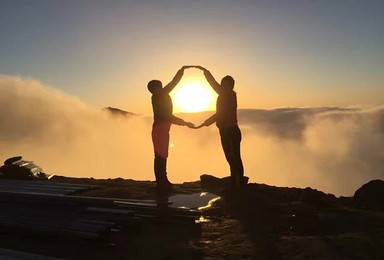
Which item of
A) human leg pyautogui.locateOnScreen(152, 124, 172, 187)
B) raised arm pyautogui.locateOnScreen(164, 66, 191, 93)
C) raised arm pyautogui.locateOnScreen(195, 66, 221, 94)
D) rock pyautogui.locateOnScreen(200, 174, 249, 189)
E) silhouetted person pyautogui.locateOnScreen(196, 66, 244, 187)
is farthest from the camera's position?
rock pyautogui.locateOnScreen(200, 174, 249, 189)

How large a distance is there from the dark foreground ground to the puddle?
553 mm

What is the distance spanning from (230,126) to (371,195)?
497 cm

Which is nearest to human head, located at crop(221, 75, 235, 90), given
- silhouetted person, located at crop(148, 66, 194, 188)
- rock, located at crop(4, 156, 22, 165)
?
silhouetted person, located at crop(148, 66, 194, 188)

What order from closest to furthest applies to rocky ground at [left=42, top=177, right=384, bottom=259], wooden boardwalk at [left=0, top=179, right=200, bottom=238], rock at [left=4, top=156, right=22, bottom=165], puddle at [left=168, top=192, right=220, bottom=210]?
rocky ground at [left=42, top=177, right=384, bottom=259] → wooden boardwalk at [left=0, top=179, right=200, bottom=238] → puddle at [left=168, top=192, right=220, bottom=210] → rock at [left=4, top=156, right=22, bottom=165]

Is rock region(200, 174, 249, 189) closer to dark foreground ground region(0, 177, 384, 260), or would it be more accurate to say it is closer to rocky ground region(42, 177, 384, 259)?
rocky ground region(42, 177, 384, 259)

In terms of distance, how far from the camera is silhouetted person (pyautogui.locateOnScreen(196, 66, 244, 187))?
12.8 metres

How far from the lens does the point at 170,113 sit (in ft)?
44.7

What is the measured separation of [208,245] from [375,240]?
349cm

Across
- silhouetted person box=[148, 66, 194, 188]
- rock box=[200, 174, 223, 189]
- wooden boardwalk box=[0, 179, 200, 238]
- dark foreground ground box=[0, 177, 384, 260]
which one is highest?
silhouetted person box=[148, 66, 194, 188]

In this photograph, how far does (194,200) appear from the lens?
12203 mm

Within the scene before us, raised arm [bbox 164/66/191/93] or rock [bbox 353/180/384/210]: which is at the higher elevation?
raised arm [bbox 164/66/191/93]

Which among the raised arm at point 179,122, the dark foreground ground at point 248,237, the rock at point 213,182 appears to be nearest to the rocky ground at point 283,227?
the dark foreground ground at point 248,237

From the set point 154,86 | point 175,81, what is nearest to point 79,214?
point 154,86

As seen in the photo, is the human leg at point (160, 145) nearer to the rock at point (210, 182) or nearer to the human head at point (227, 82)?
the human head at point (227, 82)
